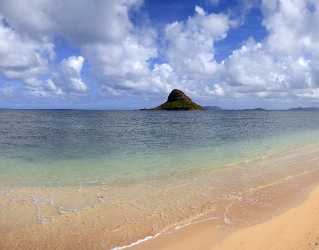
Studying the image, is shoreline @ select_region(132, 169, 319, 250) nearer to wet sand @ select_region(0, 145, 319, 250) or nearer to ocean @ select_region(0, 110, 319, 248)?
wet sand @ select_region(0, 145, 319, 250)

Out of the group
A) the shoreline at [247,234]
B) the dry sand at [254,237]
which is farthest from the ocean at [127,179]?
the dry sand at [254,237]

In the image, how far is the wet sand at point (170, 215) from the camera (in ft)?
31.1

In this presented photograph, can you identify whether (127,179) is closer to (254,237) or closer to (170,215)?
(170,215)

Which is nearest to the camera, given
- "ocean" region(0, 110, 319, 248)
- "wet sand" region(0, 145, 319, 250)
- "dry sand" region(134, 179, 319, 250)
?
"dry sand" region(134, 179, 319, 250)

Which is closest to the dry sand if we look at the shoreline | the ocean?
the shoreline

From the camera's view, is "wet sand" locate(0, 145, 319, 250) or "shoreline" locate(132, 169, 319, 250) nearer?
"shoreline" locate(132, 169, 319, 250)

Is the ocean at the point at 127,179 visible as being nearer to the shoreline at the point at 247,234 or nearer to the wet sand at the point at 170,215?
the wet sand at the point at 170,215

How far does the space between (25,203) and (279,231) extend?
9.14 meters

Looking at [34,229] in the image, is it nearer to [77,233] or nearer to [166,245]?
[77,233]

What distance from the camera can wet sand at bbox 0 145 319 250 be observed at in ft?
31.1

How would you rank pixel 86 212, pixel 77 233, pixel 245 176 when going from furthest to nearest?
pixel 245 176 → pixel 86 212 → pixel 77 233

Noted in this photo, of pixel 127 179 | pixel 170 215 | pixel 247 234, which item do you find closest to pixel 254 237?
pixel 247 234

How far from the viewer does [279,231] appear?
10.1m

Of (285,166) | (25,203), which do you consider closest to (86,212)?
(25,203)
